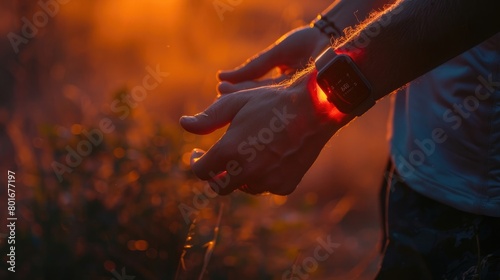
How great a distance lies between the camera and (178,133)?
117 inches

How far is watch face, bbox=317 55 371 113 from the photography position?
150 centimetres

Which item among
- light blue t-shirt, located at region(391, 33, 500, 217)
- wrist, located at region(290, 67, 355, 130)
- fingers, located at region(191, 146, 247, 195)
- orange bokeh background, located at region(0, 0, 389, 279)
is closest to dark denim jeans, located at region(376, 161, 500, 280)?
light blue t-shirt, located at region(391, 33, 500, 217)

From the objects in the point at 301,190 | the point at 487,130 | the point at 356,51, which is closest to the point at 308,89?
the point at 356,51

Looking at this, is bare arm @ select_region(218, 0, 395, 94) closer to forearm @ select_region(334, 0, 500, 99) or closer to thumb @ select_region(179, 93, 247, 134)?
thumb @ select_region(179, 93, 247, 134)

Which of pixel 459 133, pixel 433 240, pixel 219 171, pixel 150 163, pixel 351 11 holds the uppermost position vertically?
pixel 219 171

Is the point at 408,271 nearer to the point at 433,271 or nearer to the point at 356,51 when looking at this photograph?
the point at 433,271

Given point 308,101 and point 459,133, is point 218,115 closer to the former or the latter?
point 308,101

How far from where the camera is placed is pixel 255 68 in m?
2.12

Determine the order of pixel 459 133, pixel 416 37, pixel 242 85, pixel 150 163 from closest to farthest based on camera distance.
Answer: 1. pixel 416 37
2. pixel 459 133
3. pixel 242 85
4. pixel 150 163

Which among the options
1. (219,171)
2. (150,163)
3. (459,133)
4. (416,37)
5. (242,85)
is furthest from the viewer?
(150,163)

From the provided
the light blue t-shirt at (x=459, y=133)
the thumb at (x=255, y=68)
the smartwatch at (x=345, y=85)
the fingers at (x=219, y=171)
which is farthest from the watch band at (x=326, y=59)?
the thumb at (x=255, y=68)

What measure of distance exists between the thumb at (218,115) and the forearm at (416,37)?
28cm

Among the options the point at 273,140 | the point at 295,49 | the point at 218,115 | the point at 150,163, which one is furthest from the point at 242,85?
the point at 150,163

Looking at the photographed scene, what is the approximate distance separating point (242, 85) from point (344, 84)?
65cm
